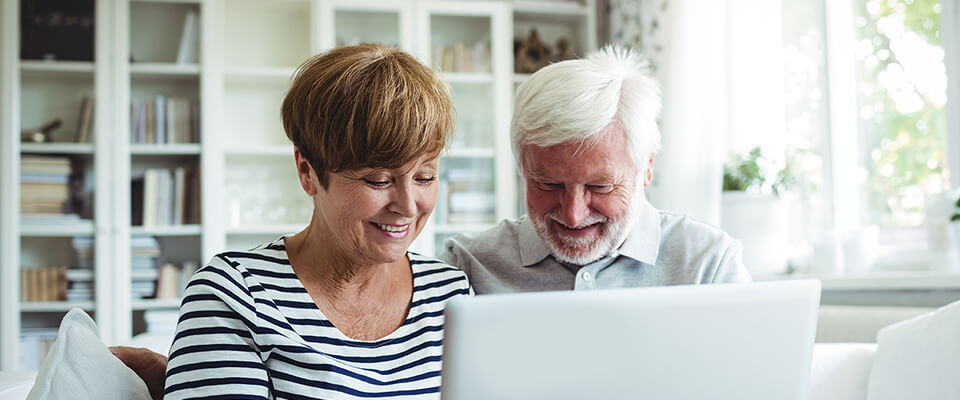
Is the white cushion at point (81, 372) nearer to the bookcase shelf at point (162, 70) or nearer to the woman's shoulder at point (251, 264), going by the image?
the woman's shoulder at point (251, 264)

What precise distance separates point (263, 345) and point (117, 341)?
2.53m

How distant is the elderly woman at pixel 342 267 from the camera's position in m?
1.04

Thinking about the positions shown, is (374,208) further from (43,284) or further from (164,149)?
(43,284)

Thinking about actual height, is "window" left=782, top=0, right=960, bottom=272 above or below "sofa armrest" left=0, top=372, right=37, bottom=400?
above

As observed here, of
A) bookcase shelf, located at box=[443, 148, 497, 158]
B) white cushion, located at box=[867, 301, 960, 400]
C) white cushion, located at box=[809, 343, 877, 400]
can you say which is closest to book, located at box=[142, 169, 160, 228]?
bookcase shelf, located at box=[443, 148, 497, 158]

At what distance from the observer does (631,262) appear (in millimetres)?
1478

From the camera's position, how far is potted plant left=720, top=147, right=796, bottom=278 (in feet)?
9.00

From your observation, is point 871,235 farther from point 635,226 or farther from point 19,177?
point 19,177

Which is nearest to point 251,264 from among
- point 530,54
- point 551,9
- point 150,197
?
point 150,197

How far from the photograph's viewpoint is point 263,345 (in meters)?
1.06

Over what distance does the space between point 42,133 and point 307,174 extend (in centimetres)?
267

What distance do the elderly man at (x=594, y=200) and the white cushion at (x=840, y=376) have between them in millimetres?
278

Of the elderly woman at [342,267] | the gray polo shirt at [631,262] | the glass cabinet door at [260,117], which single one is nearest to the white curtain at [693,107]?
the gray polo shirt at [631,262]

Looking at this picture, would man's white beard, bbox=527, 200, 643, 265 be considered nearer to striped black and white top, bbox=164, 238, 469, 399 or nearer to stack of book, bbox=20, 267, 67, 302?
striped black and white top, bbox=164, 238, 469, 399
